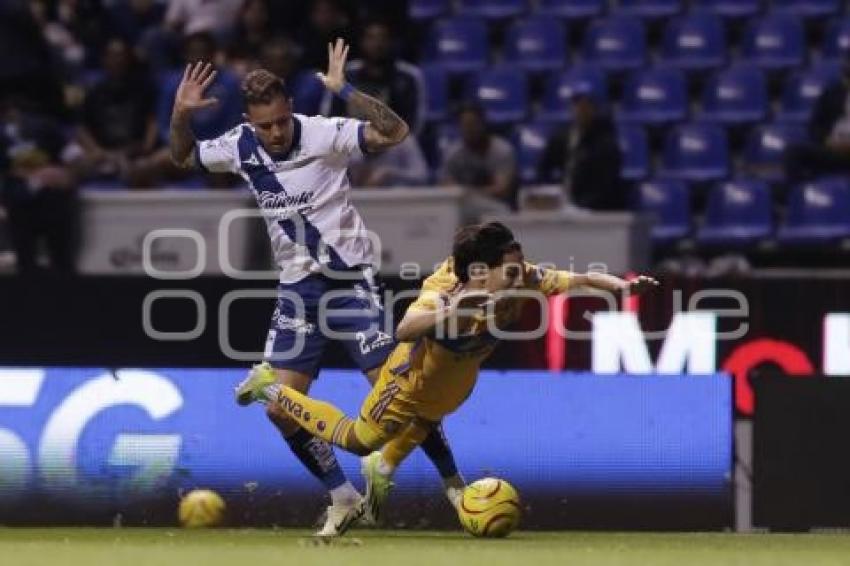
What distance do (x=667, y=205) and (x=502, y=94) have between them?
81.8 inches

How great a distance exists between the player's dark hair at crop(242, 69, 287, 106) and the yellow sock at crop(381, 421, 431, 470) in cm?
173

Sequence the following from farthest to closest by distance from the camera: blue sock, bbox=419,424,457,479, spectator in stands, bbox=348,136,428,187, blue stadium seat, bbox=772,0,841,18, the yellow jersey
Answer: blue stadium seat, bbox=772,0,841,18, spectator in stands, bbox=348,136,428,187, blue sock, bbox=419,424,457,479, the yellow jersey

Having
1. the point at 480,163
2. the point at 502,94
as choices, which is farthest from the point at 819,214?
the point at 502,94

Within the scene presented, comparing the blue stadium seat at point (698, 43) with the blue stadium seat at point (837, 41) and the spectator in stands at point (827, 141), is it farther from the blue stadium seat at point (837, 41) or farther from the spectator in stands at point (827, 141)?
the spectator in stands at point (827, 141)

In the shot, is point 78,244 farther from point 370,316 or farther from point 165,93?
point 370,316

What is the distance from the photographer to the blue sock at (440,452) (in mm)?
10844

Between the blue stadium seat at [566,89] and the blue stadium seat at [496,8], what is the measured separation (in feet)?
3.34

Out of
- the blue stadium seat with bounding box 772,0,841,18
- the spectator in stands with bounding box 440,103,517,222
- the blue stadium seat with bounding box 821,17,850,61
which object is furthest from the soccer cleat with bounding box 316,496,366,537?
the blue stadium seat with bounding box 772,0,841,18

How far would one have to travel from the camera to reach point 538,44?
733 inches

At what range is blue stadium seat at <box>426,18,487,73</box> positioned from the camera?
61.6ft

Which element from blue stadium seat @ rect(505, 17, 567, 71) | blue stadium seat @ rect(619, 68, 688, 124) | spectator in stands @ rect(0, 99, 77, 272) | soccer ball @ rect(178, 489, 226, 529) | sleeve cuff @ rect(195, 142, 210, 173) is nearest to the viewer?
sleeve cuff @ rect(195, 142, 210, 173)

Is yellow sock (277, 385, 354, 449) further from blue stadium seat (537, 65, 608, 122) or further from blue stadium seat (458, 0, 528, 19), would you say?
blue stadium seat (458, 0, 528, 19)

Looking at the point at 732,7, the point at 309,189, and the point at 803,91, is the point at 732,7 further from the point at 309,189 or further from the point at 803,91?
the point at 309,189

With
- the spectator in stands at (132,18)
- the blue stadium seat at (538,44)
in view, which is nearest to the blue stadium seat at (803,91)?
the blue stadium seat at (538,44)
